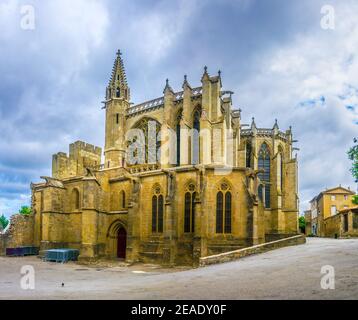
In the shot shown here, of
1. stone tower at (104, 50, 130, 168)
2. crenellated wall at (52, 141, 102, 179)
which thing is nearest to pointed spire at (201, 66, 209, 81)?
stone tower at (104, 50, 130, 168)

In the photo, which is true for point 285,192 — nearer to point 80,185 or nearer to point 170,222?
point 170,222

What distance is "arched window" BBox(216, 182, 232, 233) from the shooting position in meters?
24.8

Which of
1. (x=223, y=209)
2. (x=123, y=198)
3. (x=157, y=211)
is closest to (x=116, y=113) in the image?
(x=123, y=198)

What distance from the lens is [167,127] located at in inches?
1299

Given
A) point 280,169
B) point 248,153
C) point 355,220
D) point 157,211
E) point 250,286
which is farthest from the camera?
point 355,220

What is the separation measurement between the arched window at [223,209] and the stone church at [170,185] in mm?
70

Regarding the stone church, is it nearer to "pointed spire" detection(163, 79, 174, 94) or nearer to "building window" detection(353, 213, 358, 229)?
"pointed spire" detection(163, 79, 174, 94)

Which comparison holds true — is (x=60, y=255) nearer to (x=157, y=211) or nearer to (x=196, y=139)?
(x=157, y=211)

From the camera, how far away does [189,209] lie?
26.0 m

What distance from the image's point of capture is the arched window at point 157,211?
27.2 meters

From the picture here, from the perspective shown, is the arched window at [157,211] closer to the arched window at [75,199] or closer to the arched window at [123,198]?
the arched window at [123,198]

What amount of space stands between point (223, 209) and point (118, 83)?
65.5ft

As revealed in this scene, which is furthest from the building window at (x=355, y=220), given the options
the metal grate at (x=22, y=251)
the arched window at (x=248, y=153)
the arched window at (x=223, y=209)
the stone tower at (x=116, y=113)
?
the metal grate at (x=22, y=251)
